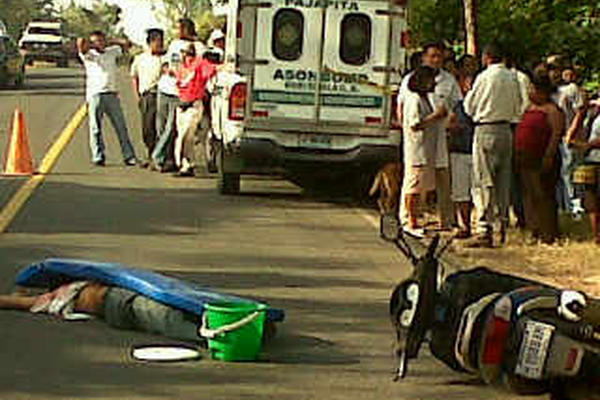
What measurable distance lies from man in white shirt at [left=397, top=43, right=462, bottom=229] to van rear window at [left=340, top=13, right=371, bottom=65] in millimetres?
2485

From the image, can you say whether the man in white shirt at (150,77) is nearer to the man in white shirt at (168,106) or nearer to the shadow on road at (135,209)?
the man in white shirt at (168,106)

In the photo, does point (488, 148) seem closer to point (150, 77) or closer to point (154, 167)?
point (154, 167)

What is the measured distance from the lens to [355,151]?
16766 millimetres

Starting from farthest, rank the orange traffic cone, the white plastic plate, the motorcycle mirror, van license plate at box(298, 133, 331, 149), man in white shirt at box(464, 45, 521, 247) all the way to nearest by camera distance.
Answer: the orange traffic cone < van license plate at box(298, 133, 331, 149) < man in white shirt at box(464, 45, 521, 247) < the white plastic plate < the motorcycle mirror

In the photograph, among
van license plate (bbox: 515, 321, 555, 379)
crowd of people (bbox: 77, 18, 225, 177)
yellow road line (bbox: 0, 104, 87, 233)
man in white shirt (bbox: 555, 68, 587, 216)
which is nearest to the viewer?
van license plate (bbox: 515, 321, 555, 379)

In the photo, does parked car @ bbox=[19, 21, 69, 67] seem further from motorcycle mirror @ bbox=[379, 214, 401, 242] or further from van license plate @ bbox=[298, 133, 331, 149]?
motorcycle mirror @ bbox=[379, 214, 401, 242]

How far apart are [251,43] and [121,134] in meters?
3.91

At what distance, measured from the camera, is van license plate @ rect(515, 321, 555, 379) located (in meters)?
7.32

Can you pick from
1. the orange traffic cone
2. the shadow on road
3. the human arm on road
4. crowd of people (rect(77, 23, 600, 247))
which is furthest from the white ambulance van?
the human arm on road

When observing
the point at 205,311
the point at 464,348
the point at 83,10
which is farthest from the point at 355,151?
the point at 83,10

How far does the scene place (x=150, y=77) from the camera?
20109 mm

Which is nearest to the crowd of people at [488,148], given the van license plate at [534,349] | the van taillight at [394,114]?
the van taillight at [394,114]

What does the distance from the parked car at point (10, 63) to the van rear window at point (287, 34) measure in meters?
→ 21.2

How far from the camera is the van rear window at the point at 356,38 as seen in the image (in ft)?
55.4
